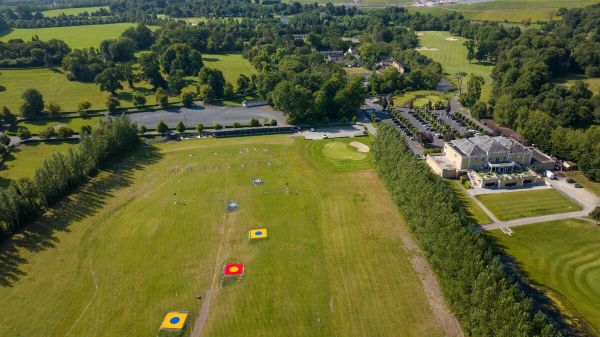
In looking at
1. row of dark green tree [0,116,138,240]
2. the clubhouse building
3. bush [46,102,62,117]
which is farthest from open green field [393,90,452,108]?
bush [46,102,62,117]

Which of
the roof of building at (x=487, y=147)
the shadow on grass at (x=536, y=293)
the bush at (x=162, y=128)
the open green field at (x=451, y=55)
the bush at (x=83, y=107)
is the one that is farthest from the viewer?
the open green field at (x=451, y=55)

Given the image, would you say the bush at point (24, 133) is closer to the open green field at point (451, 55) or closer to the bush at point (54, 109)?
the bush at point (54, 109)

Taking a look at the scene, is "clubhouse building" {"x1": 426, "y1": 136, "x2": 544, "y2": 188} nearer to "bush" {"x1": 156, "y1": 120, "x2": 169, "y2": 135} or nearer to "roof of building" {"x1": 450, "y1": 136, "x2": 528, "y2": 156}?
"roof of building" {"x1": 450, "y1": 136, "x2": 528, "y2": 156}

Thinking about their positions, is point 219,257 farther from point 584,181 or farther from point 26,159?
point 584,181

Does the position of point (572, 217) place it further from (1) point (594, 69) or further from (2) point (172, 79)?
(2) point (172, 79)

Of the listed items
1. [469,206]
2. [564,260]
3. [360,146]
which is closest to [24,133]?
[360,146]

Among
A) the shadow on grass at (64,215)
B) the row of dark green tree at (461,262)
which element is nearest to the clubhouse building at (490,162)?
the row of dark green tree at (461,262)
